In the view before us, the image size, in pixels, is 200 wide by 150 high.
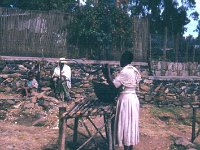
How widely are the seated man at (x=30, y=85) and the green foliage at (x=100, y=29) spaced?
Answer: 6.61 feet

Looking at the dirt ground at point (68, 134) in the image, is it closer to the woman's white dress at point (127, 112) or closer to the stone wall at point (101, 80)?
the woman's white dress at point (127, 112)

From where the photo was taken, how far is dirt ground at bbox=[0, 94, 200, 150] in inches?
290

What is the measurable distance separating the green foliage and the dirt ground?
337 cm

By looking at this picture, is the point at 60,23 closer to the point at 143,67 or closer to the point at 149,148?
the point at 143,67

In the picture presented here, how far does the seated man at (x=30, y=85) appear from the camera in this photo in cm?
1132

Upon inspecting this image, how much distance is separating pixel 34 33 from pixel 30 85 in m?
1.97

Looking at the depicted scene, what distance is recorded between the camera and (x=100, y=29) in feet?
42.3

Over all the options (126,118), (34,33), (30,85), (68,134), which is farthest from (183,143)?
(34,33)

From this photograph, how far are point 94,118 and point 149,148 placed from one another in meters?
2.53

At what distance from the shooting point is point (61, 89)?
11547 mm

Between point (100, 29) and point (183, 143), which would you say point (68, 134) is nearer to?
point (183, 143)

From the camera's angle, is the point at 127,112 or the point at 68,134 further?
the point at 68,134

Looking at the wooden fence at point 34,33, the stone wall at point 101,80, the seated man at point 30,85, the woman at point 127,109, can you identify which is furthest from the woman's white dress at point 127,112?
the wooden fence at point 34,33

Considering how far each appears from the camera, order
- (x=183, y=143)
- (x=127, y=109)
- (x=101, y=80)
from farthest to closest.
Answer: (x=101, y=80) → (x=183, y=143) → (x=127, y=109)
